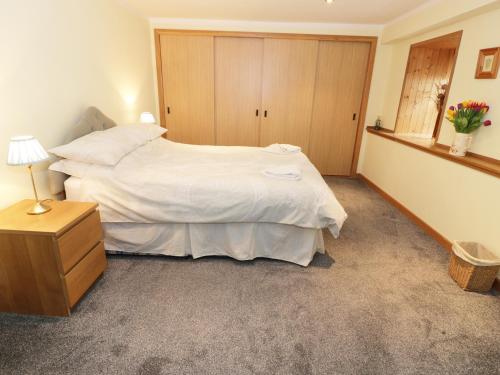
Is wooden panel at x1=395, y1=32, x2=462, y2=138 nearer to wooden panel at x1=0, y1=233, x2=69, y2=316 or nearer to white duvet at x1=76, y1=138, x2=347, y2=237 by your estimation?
white duvet at x1=76, y1=138, x2=347, y2=237

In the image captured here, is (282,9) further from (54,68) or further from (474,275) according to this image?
(474,275)

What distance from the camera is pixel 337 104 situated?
4348mm

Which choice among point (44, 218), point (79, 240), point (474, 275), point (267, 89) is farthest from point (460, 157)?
point (44, 218)

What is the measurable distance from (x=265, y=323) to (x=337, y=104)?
3.62 meters

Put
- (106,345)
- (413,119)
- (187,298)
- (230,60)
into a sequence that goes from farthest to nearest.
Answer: (230,60) < (413,119) < (187,298) < (106,345)

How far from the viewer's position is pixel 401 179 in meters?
3.46

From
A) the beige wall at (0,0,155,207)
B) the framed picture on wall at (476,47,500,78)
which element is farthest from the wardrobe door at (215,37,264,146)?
the framed picture on wall at (476,47,500,78)

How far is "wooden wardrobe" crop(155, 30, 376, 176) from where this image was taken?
408 cm

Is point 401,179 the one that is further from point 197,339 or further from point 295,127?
point 197,339

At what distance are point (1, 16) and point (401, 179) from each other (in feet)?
12.9

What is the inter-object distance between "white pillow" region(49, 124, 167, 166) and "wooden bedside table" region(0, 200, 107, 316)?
18.5 inches

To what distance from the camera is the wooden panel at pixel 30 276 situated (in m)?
1.54

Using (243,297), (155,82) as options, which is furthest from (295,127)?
(243,297)

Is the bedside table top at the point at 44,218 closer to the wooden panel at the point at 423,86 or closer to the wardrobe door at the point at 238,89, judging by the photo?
the wardrobe door at the point at 238,89
